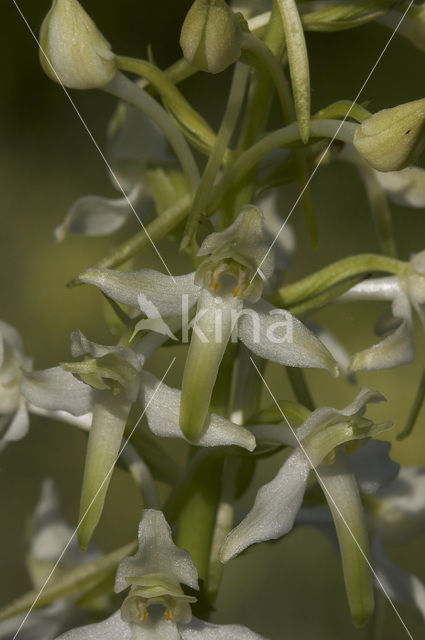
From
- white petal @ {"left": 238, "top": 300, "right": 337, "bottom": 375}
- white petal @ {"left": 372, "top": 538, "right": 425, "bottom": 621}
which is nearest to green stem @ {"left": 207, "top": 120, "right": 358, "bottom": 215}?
white petal @ {"left": 238, "top": 300, "right": 337, "bottom": 375}

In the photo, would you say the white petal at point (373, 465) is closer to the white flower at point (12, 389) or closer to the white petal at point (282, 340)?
the white petal at point (282, 340)

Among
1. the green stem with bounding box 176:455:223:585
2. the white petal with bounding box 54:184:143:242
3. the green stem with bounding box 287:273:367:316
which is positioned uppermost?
the white petal with bounding box 54:184:143:242

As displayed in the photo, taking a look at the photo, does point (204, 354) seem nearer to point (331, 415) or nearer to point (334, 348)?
point (331, 415)

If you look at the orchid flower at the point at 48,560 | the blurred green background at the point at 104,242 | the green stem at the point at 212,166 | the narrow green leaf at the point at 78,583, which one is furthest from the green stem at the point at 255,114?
the blurred green background at the point at 104,242

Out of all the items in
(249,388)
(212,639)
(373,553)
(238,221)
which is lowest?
(212,639)

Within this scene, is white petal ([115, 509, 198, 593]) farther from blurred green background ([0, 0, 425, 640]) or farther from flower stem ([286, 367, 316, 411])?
blurred green background ([0, 0, 425, 640])

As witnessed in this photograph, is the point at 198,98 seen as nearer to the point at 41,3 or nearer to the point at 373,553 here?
the point at 41,3

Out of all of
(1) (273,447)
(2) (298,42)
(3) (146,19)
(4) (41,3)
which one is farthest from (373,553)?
(3) (146,19)
